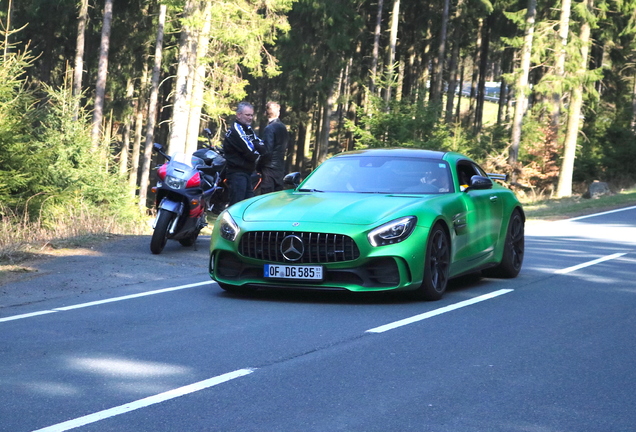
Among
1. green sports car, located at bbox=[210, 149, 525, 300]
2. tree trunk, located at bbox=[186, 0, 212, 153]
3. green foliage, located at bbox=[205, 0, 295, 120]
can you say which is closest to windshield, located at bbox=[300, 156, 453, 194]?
green sports car, located at bbox=[210, 149, 525, 300]

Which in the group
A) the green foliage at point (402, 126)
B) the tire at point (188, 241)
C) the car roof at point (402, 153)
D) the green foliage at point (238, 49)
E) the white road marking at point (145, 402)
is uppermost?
the green foliage at point (238, 49)

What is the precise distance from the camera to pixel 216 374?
19.5 ft

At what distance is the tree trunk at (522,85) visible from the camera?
36.4 metres

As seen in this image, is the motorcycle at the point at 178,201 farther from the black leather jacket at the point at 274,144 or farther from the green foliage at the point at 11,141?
the green foliage at the point at 11,141

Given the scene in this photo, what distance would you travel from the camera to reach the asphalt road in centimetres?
508

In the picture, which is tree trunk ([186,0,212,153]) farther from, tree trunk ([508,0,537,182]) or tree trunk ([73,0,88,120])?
tree trunk ([508,0,537,182])

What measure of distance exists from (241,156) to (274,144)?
846 millimetres

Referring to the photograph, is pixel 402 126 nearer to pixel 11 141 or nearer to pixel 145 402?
pixel 11 141

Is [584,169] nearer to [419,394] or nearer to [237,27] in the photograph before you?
[237,27]

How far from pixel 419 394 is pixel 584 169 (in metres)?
37.0

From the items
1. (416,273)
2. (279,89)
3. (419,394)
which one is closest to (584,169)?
(279,89)

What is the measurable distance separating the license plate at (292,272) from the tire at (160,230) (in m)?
3.63

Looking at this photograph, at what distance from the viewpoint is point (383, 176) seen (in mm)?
10328

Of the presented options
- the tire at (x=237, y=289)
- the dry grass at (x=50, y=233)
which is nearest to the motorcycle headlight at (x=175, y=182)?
the dry grass at (x=50, y=233)
